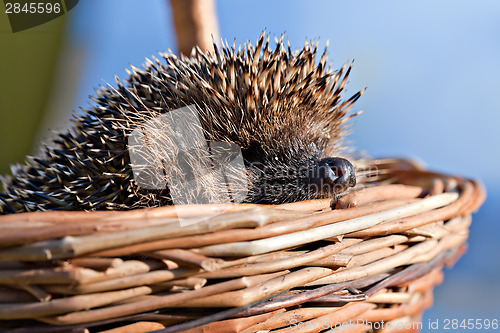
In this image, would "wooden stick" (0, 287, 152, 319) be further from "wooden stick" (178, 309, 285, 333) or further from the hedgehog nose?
the hedgehog nose

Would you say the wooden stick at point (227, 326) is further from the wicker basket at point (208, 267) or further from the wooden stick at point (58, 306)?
the wooden stick at point (58, 306)

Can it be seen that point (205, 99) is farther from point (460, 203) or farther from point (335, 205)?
point (460, 203)

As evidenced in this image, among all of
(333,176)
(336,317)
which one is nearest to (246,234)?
(336,317)

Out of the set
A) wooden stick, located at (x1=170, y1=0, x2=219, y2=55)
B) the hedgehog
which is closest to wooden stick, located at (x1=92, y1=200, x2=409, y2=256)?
the hedgehog

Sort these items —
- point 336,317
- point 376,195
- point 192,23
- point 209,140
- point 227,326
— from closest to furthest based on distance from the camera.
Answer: point 227,326
point 336,317
point 376,195
point 209,140
point 192,23

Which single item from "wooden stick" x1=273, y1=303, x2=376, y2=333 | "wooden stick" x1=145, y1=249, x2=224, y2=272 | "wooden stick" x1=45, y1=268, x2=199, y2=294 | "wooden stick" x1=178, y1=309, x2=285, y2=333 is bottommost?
"wooden stick" x1=273, y1=303, x2=376, y2=333

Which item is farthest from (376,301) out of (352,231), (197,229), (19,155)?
(19,155)

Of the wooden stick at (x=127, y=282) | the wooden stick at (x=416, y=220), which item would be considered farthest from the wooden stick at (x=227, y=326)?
the wooden stick at (x=416, y=220)

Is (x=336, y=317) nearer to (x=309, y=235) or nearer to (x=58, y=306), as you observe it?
(x=309, y=235)
